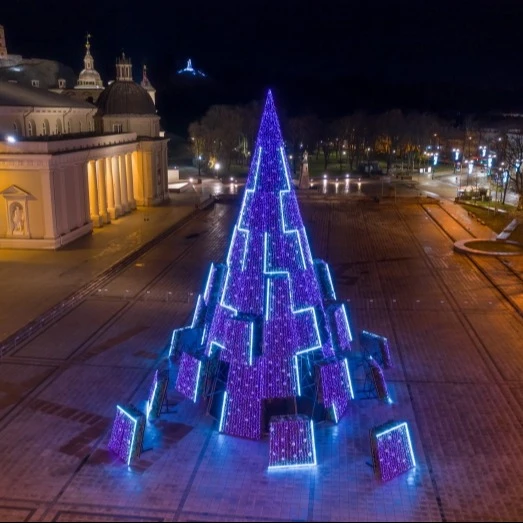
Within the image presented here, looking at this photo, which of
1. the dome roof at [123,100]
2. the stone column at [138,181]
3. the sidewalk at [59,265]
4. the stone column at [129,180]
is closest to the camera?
the sidewalk at [59,265]

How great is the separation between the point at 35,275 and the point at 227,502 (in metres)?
16.9

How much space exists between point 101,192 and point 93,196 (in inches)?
34.7

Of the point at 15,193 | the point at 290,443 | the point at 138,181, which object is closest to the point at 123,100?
the point at 138,181

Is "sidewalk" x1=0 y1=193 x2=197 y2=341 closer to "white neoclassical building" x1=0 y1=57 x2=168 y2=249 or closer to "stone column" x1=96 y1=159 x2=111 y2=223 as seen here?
"stone column" x1=96 y1=159 x2=111 y2=223

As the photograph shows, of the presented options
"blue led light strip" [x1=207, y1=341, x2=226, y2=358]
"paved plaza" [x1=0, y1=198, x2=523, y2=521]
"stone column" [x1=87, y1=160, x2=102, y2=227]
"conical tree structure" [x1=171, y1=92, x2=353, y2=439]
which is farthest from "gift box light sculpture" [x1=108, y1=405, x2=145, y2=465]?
"stone column" [x1=87, y1=160, x2=102, y2=227]

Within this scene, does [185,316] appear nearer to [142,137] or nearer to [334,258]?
[334,258]

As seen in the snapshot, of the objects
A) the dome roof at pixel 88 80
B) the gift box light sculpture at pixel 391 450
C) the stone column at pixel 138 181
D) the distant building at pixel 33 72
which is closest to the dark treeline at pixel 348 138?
the dome roof at pixel 88 80

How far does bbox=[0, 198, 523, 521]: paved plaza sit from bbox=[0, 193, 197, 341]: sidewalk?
15.8 inches

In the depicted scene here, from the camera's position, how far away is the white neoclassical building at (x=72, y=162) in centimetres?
2853

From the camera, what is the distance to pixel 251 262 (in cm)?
1107

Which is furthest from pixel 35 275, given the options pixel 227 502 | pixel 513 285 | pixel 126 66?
pixel 126 66

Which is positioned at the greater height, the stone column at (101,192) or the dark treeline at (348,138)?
the dark treeline at (348,138)

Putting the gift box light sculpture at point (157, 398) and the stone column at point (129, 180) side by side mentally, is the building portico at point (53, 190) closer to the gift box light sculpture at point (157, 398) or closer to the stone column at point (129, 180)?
the stone column at point (129, 180)

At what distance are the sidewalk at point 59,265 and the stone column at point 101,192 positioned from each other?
2.16 ft
